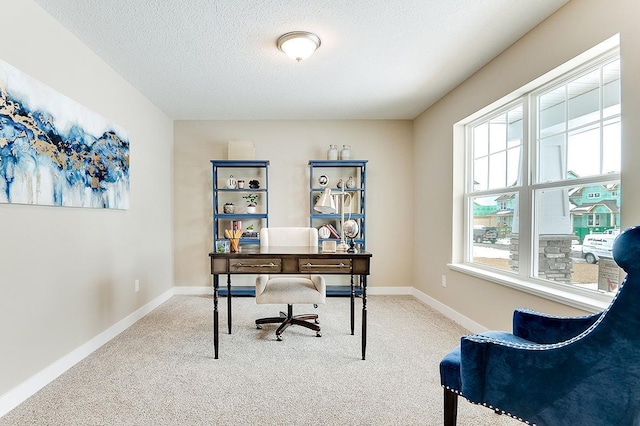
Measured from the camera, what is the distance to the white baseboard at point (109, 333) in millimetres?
1778

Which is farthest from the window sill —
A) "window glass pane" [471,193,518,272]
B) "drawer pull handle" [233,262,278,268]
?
"drawer pull handle" [233,262,278,268]

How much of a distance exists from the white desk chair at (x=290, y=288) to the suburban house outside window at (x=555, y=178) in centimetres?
162

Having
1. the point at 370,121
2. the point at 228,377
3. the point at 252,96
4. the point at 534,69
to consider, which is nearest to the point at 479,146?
the point at 534,69

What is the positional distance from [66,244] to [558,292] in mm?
3348

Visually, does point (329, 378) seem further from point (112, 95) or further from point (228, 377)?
point (112, 95)

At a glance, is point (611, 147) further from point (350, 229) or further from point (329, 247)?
point (329, 247)

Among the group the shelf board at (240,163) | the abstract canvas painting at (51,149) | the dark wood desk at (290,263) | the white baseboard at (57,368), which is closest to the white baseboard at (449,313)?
the dark wood desk at (290,263)

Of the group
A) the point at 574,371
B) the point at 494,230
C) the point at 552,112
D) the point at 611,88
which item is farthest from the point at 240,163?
the point at 574,371

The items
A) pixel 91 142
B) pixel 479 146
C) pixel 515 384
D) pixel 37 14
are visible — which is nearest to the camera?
pixel 515 384

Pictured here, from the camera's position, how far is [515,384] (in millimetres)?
1103

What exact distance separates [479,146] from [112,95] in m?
3.52

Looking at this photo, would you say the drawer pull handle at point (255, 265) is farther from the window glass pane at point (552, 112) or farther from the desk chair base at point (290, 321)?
the window glass pane at point (552, 112)

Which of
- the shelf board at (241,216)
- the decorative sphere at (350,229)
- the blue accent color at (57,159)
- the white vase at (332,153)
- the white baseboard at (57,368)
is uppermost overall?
the white vase at (332,153)

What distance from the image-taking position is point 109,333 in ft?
8.90
